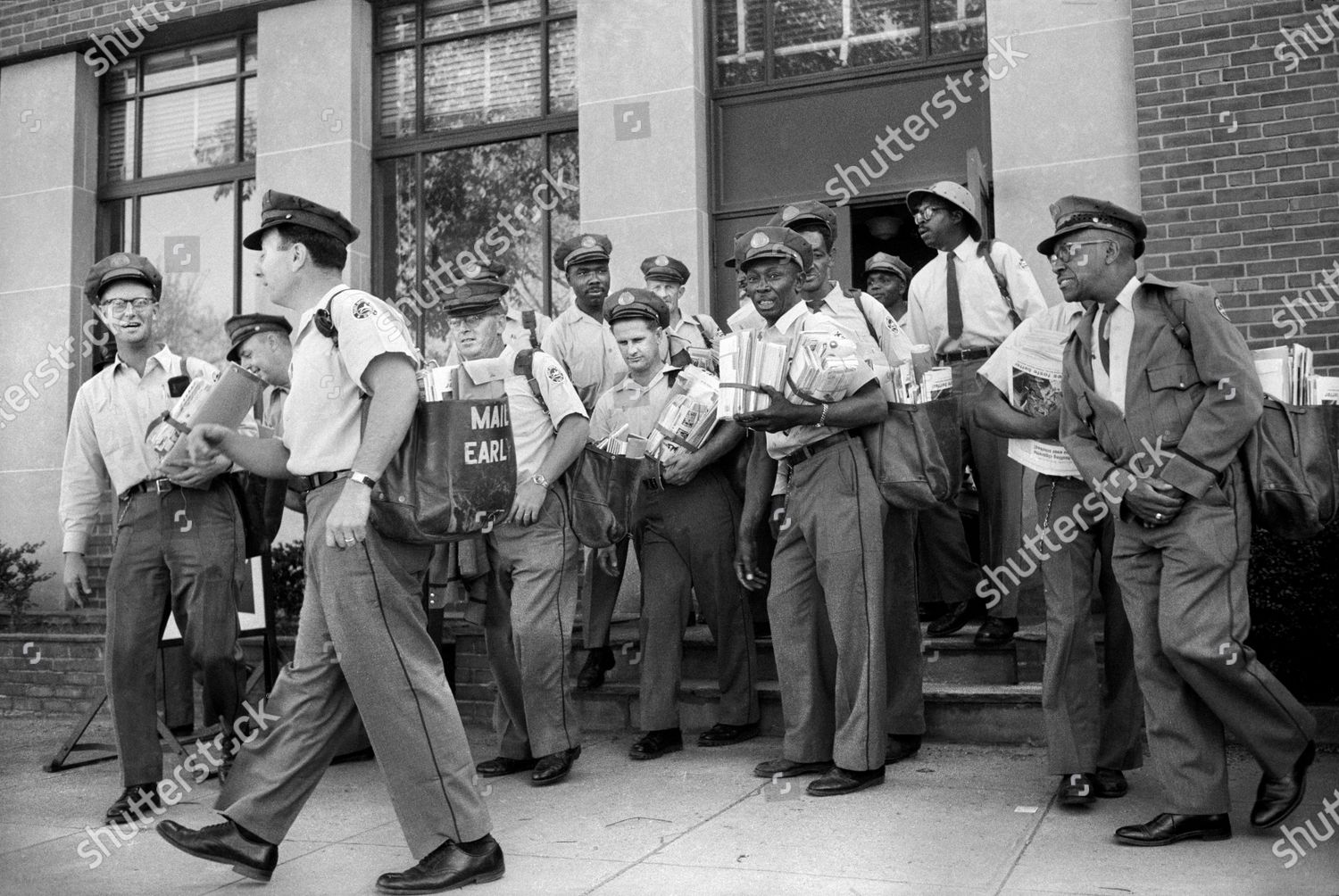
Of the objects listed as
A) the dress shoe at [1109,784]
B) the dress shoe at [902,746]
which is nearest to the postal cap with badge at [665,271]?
the dress shoe at [902,746]

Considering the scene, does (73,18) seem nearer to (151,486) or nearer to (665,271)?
(665,271)

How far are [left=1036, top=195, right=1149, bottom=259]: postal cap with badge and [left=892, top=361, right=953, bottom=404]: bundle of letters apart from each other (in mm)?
988

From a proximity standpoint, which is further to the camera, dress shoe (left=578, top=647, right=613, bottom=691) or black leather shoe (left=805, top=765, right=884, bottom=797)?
dress shoe (left=578, top=647, right=613, bottom=691)

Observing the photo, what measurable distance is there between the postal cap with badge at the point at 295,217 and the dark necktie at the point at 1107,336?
280 cm

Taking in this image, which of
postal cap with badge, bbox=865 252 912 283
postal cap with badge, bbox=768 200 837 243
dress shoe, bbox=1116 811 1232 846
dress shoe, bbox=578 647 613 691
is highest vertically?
postal cap with badge, bbox=865 252 912 283

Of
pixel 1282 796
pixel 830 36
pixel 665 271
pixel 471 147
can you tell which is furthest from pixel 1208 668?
pixel 471 147

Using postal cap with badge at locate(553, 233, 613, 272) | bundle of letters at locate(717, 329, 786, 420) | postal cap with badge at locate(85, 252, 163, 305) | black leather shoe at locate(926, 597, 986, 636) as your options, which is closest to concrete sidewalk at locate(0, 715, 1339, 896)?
black leather shoe at locate(926, 597, 986, 636)

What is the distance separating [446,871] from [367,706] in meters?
0.59

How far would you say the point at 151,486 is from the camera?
570 centimetres

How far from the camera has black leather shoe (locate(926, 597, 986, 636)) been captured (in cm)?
675

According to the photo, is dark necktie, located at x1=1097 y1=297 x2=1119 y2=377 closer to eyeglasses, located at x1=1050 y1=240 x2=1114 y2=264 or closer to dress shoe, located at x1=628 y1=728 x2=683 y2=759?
eyeglasses, located at x1=1050 y1=240 x2=1114 y2=264

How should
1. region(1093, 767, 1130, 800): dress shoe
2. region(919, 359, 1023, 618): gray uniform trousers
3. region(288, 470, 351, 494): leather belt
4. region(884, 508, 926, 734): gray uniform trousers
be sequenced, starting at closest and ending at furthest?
region(288, 470, 351, 494): leather belt, region(1093, 767, 1130, 800): dress shoe, region(884, 508, 926, 734): gray uniform trousers, region(919, 359, 1023, 618): gray uniform trousers

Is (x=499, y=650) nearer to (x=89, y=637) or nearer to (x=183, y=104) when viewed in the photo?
(x=89, y=637)

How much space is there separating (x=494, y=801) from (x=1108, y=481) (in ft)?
9.43
